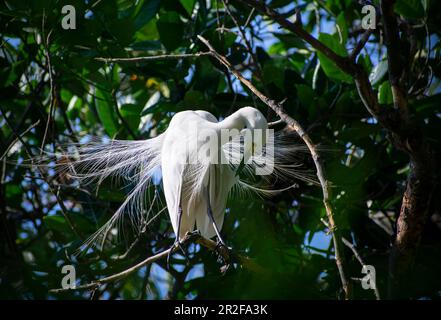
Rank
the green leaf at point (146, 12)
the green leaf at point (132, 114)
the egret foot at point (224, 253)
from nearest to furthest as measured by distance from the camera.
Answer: the egret foot at point (224, 253)
the green leaf at point (146, 12)
the green leaf at point (132, 114)

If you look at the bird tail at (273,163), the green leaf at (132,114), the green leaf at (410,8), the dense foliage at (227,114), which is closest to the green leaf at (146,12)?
the dense foliage at (227,114)

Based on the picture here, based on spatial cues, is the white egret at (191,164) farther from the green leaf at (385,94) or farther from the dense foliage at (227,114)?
the green leaf at (385,94)

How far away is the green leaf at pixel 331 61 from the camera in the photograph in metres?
2.49

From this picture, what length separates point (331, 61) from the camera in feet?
8.09

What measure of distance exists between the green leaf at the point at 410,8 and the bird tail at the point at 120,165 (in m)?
1.08

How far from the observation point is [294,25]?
1.71 meters

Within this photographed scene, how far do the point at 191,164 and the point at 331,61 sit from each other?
26.8 inches

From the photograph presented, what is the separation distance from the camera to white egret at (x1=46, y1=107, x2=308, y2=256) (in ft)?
7.51

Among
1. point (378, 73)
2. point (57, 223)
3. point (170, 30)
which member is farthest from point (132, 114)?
point (378, 73)

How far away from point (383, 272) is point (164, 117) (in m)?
1.24

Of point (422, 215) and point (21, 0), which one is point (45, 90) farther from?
point (422, 215)

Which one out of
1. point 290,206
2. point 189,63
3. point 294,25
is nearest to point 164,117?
point 189,63

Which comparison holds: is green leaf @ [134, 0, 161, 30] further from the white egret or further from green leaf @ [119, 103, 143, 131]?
the white egret

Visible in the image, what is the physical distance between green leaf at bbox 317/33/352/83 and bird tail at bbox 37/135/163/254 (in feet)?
2.40
